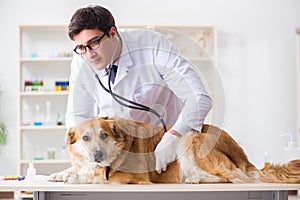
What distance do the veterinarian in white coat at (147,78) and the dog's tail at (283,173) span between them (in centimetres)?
31

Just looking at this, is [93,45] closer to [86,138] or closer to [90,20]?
[90,20]

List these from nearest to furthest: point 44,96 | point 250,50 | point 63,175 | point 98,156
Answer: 1. point 98,156
2. point 63,175
3. point 44,96
4. point 250,50

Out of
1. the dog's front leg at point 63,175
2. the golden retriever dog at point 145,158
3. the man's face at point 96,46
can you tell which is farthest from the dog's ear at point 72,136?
the man's face at point 96,46

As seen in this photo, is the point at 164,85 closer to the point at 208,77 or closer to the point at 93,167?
the point at 208,77

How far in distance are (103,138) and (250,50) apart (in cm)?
379

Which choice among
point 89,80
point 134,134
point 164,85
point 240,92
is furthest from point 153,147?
point 240,92

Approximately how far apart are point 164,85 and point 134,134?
19cm

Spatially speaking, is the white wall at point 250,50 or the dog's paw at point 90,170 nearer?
the dog's paw at point 90,170

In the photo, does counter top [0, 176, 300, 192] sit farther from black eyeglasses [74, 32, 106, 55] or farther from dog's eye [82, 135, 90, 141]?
black eyeglasses [74, 32, 106, 55]

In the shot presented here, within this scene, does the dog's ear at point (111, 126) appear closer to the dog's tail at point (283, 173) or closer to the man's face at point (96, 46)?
the man's face at point (96, 46)

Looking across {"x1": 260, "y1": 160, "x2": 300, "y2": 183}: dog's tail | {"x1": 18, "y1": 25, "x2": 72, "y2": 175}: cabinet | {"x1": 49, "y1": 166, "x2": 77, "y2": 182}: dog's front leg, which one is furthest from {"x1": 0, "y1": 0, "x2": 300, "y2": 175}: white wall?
{"x1": 49, "y1": 166, "x2": 77, "y2": 182}: dog's front leg

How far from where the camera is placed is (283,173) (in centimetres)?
172

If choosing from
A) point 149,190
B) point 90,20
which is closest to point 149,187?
point 149,190

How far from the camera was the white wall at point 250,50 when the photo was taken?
5.06m
